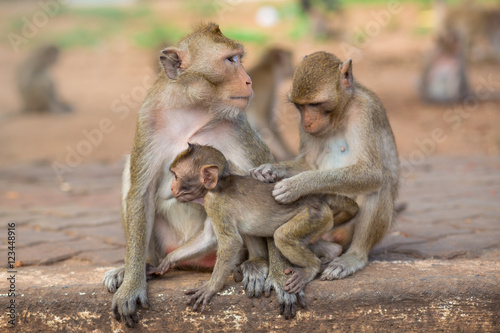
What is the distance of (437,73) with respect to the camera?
12602mm

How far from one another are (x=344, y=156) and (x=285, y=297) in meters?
0.94

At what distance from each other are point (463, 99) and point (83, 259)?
10148mm

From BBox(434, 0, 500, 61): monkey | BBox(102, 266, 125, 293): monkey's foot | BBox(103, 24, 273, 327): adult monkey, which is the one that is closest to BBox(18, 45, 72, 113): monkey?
BBox(434, 0, 500, 61): monkey

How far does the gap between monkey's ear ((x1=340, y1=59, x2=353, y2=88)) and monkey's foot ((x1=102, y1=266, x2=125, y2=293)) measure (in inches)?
61.8

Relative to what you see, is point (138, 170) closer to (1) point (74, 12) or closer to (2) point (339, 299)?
(2) point (339, 299)

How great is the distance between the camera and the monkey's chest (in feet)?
12.1

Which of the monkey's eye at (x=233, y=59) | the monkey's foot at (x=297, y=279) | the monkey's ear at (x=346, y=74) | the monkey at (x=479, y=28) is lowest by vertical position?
the monkey's foot at (x=297, y=279)

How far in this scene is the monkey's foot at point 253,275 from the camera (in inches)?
127

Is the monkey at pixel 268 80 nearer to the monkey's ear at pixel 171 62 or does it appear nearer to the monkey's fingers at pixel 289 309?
the monkey's ear at pixel 171 62

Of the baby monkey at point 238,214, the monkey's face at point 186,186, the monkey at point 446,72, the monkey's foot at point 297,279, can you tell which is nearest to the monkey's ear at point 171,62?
the baby monkey at point 238,214

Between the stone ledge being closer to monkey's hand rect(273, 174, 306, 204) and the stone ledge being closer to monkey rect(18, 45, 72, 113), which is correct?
monkey's hand rect(273, 174, 306, 204)

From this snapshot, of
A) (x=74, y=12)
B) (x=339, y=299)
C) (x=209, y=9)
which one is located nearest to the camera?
(x=339, y=299)

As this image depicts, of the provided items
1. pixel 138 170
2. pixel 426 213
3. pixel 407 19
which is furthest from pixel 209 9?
pixel 138 170

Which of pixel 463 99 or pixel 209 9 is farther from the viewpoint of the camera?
pixel 209 9
